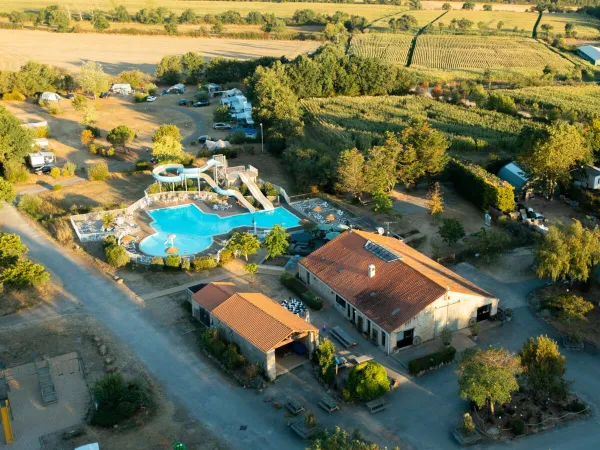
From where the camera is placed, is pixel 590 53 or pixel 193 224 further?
pixel 590 53

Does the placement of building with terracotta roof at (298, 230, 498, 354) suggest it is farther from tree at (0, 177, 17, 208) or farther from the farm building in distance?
the farm building in distance

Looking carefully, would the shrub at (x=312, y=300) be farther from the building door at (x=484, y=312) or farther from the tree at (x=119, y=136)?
the tree at (x=119, y=136)

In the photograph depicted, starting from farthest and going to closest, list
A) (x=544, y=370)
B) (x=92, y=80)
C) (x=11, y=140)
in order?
(x=92, y=80)
(x=11, y=140)
(x=544, y=370)

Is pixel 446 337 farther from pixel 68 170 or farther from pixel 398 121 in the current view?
pixel 398 121

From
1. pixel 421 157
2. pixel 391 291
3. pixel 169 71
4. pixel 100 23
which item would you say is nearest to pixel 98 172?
pixel 421 157

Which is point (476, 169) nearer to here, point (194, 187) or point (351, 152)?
point (351, 152)

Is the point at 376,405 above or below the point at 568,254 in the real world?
below

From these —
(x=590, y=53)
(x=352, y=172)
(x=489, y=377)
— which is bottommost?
(x=489, y=377)

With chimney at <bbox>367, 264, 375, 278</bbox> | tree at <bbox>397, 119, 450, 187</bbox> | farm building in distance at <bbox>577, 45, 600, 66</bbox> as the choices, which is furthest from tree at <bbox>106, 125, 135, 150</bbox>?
farm building in distance at <bbox>577, 45, 600, 66</bbox>
